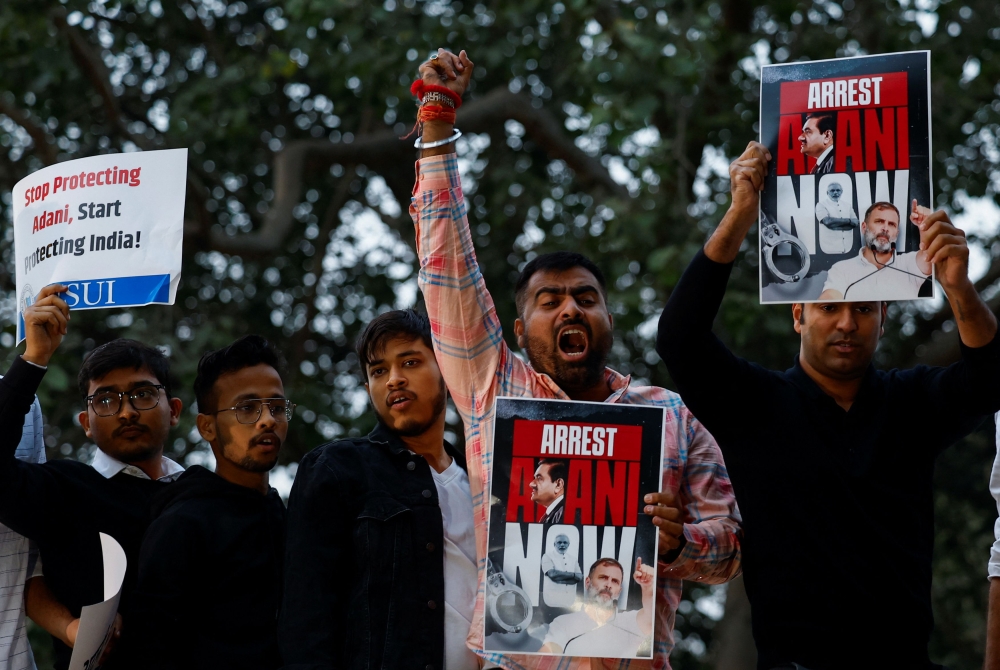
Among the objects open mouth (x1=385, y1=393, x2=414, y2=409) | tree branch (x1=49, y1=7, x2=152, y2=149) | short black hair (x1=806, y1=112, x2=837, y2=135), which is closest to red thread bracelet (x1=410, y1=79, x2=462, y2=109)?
open mouth (x1=385, y1=393, x2=414, y2=409)

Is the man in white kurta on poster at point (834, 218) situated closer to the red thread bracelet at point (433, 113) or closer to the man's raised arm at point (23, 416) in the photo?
the red thread bracelet at point (433, 113)

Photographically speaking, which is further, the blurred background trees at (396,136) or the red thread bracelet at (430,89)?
the blurred background trees at (396,136)

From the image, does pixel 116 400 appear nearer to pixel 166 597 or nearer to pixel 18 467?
pixel 18 467

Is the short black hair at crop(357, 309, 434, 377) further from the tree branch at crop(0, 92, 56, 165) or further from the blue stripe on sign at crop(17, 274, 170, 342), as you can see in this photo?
the tree branch at crop(0, 92, 56, 165)

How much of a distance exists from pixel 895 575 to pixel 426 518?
3.48 feet

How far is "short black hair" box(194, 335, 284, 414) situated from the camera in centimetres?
357

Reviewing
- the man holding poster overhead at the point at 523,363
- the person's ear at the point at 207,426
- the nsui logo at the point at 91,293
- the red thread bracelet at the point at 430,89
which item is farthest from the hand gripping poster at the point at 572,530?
the nsui logo at the point at 91,293

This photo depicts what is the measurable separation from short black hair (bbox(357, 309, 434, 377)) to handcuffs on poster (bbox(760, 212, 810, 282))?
872 millimetres

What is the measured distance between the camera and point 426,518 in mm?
3047

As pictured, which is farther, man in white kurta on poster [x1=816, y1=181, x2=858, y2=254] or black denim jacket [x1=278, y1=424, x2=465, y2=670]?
man in white kurta on poster [x1=816, y1=181, x2=858, y2=254]

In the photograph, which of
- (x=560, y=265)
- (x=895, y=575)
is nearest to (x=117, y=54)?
(x=560, y=265)

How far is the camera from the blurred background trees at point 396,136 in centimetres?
712

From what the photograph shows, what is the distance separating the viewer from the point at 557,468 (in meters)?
2.92

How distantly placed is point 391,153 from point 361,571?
16.8ft
